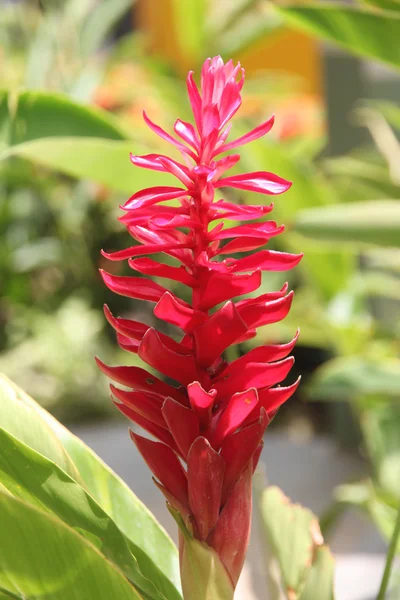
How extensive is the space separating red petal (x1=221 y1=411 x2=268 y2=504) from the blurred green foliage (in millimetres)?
356

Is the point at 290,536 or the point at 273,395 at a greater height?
the point at 273,395

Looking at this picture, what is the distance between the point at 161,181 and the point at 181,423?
0.36 meters

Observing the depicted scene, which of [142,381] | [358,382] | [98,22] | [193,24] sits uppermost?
[98,22]

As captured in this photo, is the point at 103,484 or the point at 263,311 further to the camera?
the point at 103,484

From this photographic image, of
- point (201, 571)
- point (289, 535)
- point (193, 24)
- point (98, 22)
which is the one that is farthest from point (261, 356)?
point (98, 22)

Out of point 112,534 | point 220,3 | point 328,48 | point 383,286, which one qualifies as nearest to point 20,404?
point 112,534

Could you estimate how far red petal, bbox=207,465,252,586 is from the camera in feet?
1.30

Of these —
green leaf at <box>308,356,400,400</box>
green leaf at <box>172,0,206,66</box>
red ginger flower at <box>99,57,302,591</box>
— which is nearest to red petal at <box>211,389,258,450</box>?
red ginger flower at <box>99,57,302,591</box>

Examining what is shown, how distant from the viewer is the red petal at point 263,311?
1.26 feet

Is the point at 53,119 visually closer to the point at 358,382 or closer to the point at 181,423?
the point at 181,423

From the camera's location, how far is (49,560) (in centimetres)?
37

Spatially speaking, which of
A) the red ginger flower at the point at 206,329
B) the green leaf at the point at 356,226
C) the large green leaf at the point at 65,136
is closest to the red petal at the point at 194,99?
the red ginger flower at the point at 206,329

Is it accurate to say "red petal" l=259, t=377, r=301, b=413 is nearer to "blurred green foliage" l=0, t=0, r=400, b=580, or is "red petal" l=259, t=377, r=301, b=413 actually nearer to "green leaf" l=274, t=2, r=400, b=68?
"blurred green foliage" l=0, t=0, r=400, b=580

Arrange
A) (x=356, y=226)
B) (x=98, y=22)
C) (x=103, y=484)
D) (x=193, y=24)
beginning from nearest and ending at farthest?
1. (x=103, y=484)
2. (x=356, y=226)
3. (x=193, y=24)
4. (x=98, y=22)
